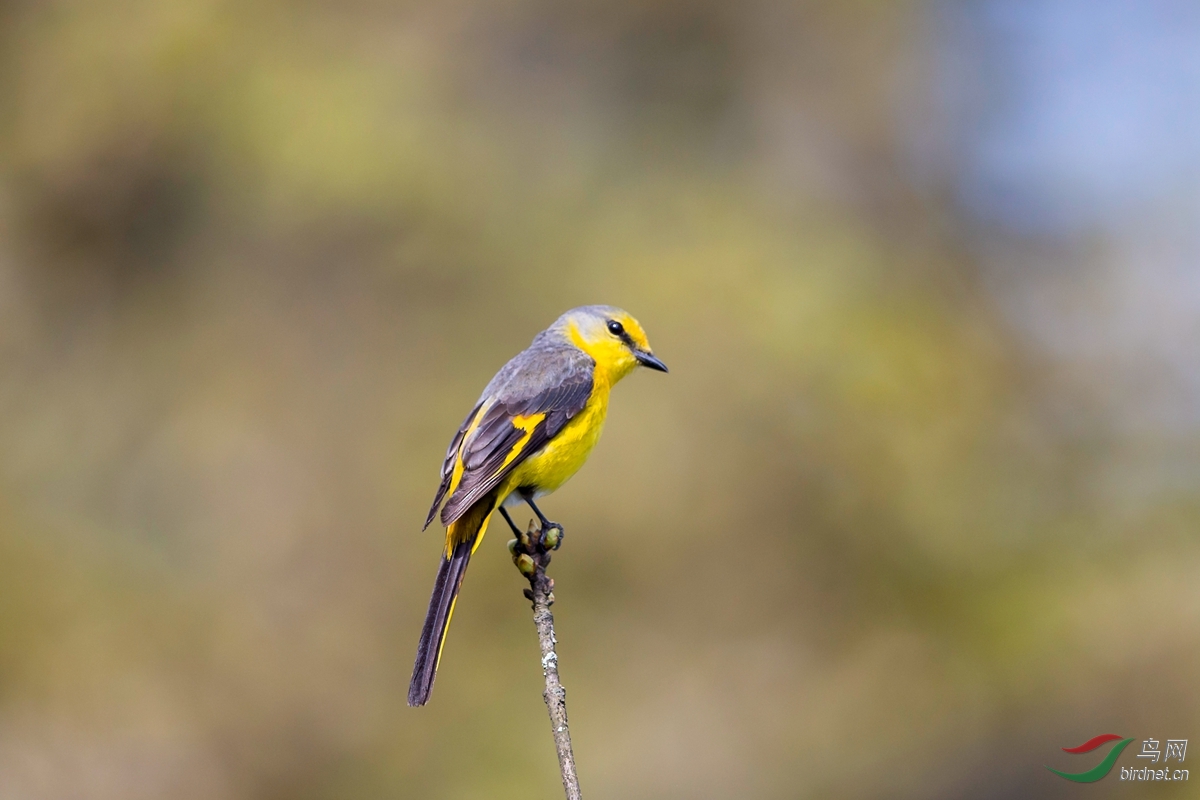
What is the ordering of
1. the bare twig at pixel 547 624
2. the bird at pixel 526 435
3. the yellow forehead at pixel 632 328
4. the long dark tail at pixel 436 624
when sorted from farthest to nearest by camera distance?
the yellow forehead at pixel 632 328 → the bird at pixel 526 435 → the long dark tail at pixel 436 624 → the bare twig at pixel 547 624

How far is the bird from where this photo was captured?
363 centimetres

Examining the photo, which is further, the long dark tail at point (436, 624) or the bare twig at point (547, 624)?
the long dark tail at point (436, 624)

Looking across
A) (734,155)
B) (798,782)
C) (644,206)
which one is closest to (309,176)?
(644,206)

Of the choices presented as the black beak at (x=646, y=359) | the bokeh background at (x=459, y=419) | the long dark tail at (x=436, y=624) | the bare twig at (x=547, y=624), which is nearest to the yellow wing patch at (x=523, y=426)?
the long dark tail at (x=436, y=624)

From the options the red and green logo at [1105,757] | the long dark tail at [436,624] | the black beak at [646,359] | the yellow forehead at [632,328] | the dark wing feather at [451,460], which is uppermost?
the yellow forehead at [632,328]

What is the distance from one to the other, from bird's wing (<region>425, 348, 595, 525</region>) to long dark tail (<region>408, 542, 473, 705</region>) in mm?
208

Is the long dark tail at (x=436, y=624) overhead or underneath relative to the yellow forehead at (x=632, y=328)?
underneath

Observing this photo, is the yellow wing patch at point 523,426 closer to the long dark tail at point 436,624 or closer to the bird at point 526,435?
the bird at point 526,435

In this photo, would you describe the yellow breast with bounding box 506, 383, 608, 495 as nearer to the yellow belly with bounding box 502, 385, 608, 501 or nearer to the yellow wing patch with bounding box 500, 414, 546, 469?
the yellow belly with bounding box 502, 385, 608, 501

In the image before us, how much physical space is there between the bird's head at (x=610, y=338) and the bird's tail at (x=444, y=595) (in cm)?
127

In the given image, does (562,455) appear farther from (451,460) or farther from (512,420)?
(451,460)

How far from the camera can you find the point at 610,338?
5.03 metres

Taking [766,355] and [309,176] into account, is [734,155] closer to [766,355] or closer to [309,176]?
[766,355]

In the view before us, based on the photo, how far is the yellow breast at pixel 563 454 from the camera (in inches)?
166
